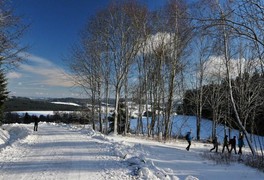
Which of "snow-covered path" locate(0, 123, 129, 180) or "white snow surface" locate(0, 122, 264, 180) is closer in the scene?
"snow-covered path" locate(0, 123, 129, 180)

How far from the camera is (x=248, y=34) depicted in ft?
31.1

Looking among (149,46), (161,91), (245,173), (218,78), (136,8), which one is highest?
(136,8)

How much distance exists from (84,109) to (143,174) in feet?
116

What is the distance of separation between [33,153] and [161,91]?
1790 centimetres

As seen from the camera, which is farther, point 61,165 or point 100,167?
point 61,165

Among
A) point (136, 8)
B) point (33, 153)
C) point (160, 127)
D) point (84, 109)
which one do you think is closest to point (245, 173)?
point (33, 153)

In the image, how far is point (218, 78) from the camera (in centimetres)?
3394

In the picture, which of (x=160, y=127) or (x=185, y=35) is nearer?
(x=185, y=35)

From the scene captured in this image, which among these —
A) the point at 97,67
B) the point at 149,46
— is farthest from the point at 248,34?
the point at 97,67

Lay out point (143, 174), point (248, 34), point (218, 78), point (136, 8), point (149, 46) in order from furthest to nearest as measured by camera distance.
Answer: point (218, 78) → point (149, 46) → point (136, 8) → point (248, 34) → point (143, 174)

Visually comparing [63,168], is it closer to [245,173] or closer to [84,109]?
[245,173]

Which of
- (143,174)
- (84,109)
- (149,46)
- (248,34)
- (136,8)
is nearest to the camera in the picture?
(143,174)

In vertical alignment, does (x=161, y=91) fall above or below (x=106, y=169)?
above

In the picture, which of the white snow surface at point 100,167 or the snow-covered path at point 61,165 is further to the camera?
the white snow surface at point 100,167
